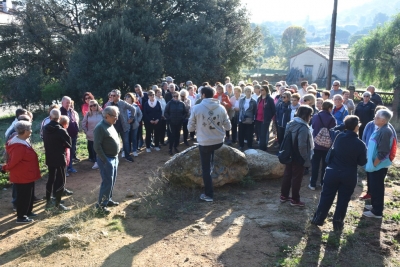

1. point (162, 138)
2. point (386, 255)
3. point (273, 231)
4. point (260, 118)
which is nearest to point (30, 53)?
point (162, 138)

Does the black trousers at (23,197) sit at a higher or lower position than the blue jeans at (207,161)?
lower

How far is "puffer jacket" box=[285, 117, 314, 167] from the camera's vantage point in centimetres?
591

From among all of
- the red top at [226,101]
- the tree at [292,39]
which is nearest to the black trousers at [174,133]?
the red top at [226,101]

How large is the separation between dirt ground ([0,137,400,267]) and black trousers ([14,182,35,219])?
25cm

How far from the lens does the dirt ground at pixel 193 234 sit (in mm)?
4668

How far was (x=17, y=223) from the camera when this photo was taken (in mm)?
5809

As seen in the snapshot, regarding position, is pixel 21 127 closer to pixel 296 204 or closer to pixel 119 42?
pixel 296 204

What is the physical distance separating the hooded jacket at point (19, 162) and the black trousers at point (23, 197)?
4.2 inches

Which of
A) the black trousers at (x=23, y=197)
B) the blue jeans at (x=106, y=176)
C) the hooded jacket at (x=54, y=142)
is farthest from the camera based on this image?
the hooded jacket at (x=54, y=142)

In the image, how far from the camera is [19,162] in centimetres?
561

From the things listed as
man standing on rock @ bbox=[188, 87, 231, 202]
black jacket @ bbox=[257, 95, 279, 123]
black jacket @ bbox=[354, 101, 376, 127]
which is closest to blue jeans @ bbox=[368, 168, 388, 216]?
man standing on rock @ bbox=[188, 87, 231, 202]

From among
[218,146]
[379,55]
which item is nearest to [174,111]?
[218,146]

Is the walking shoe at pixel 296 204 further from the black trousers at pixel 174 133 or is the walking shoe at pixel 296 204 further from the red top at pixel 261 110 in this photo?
the black trousers at pixel 174 133

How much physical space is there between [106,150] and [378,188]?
4.46 meters
